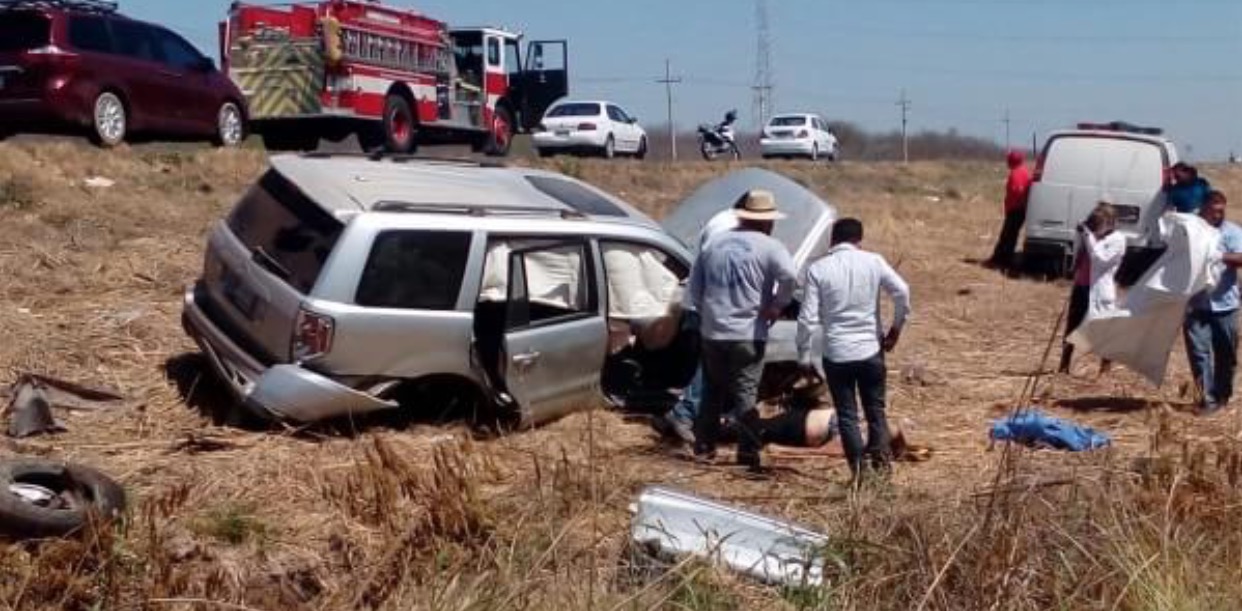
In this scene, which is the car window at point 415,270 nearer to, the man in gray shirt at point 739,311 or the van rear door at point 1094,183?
the man in gray shirt at point 739,311

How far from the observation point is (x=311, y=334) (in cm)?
950

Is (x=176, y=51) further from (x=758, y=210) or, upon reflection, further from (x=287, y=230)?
(x=758, y=210)

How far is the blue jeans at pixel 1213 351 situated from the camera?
1138 cm

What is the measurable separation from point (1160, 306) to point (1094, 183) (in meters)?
8.29

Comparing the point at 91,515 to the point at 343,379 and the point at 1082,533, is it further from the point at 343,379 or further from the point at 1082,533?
the point at 1082,533

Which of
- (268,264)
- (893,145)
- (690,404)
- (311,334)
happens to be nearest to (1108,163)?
(690,404)

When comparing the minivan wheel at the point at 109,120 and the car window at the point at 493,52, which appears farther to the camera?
the car window at the point at 493,52

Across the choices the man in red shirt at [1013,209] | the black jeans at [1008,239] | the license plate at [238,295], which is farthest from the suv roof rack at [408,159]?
the black jeans at [1008,239]

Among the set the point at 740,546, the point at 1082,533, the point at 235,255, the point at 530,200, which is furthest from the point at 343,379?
the point at 1082,533

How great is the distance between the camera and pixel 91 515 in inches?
270

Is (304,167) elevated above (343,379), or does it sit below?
above

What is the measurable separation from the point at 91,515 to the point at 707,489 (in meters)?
3.07

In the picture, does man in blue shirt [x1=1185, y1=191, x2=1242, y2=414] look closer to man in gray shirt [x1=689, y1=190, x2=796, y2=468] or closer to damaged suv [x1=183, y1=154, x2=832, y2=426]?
damaged suv [x1=183, y1=154, x2=832, y2=426]

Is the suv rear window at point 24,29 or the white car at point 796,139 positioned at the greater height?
the suv rear window at point 24,29
